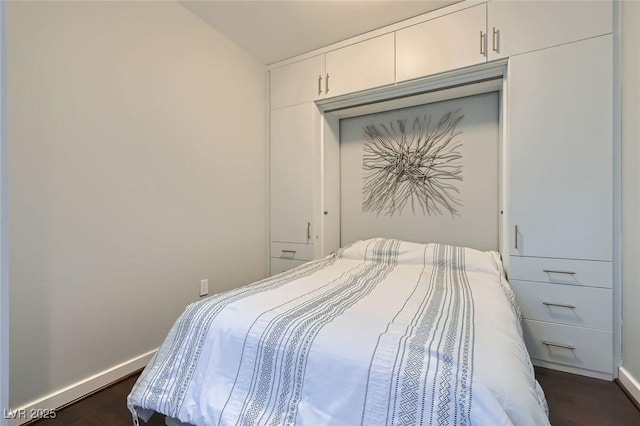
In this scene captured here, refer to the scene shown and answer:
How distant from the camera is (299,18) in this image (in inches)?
86.6

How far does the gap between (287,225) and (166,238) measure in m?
1.09

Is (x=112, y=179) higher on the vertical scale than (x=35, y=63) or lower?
lower

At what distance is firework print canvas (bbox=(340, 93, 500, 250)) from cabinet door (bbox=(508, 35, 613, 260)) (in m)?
0.43

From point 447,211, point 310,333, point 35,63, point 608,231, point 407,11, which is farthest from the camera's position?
point 447,211

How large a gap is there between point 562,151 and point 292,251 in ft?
7.06

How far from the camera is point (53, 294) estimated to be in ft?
4.80

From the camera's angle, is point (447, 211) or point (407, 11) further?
point (447, 211)

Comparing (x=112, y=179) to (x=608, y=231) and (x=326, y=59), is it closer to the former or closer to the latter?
(x=326, y=59)

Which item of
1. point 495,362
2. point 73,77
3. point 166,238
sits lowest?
point 495,362

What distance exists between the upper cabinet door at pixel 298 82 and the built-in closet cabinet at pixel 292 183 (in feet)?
0.24

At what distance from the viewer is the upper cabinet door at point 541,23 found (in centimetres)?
169

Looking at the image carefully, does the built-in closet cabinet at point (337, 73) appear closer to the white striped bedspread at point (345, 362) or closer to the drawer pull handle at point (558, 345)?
the white striped bedspread at point (345, 362)

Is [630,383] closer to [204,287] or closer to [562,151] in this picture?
[562,151]

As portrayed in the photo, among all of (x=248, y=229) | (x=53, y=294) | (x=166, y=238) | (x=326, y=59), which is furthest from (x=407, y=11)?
(x=53, y=294)
